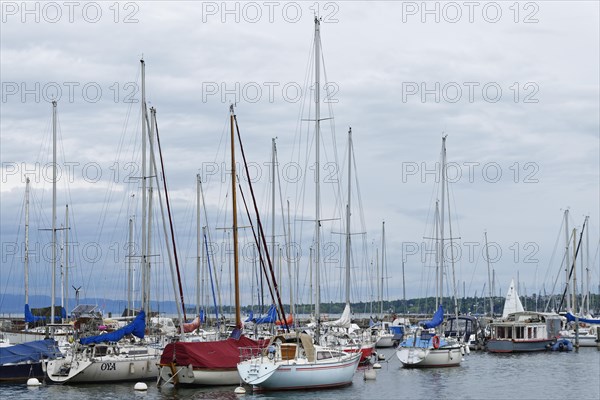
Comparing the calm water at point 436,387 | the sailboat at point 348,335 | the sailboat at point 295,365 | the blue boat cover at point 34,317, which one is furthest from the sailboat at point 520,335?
the blue boat cover at point 34,317

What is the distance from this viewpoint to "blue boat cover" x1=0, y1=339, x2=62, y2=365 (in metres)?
51.9

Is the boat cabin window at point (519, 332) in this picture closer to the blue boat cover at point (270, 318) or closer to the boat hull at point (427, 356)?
the boat hull at point (427, 356)

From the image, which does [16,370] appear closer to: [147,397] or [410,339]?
[147,397]

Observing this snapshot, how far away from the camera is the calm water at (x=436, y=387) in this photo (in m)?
47.7

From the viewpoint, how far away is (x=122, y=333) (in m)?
52.2

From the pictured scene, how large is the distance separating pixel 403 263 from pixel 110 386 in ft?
252

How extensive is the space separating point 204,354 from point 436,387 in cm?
1468

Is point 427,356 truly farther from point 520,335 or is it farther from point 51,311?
point 51,311

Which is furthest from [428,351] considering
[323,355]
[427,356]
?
[323,355]

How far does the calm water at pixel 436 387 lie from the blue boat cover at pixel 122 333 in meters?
2.56

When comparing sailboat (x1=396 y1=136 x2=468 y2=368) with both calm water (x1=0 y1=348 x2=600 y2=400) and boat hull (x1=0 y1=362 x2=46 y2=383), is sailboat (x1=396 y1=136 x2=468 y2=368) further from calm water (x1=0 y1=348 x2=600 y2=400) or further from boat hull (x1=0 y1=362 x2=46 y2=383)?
boat hull (x1=0 y1=362 x2=46 y2=383)

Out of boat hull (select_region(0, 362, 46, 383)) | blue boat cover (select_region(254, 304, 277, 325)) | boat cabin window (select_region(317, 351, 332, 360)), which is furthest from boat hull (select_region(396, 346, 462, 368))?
boat hull (select_region(0, 362, 46, 383))

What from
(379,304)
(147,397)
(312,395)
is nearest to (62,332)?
(147,397)

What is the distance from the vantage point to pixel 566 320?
101 meters
